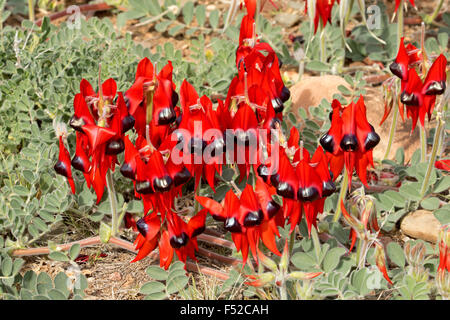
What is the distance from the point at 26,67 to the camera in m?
2.96

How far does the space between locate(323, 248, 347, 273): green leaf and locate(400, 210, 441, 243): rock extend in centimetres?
45

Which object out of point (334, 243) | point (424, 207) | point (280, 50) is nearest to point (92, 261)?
point (334, 243)

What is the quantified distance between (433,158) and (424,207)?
0.19m

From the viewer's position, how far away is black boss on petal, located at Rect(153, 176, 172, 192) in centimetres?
192

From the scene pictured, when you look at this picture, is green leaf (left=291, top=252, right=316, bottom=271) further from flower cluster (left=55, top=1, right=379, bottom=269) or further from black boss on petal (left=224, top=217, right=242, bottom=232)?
black boss on petal (left=224, top=217, right=242, bottom=232)

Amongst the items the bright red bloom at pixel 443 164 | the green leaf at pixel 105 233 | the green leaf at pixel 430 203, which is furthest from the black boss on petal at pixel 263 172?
the bright red bloom at pixel 443 164

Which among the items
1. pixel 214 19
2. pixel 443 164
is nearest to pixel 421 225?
pixel 443 164

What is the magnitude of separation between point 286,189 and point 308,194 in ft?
0.20

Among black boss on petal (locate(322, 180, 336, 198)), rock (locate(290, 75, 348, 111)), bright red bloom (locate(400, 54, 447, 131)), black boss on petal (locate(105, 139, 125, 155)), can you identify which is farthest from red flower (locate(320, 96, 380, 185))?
rock (locate(290, 75, 348, 111))

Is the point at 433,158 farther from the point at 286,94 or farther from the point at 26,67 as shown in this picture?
the point at 26,67

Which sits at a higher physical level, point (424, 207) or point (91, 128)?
point (91, 128)

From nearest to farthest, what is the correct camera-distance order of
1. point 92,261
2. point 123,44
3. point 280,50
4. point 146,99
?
1. point 146,99
2. point 92,261
3. point 123,44
4. point 280,50

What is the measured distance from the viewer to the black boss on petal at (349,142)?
6.55 feet

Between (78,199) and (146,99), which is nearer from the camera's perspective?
(146,99)
